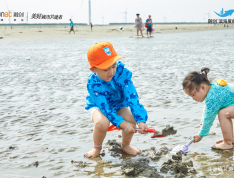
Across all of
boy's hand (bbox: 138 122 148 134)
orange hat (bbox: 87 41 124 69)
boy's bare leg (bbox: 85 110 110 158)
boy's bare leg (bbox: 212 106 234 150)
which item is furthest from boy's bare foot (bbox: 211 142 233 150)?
orange hat (bbox: 87 41 124 69)

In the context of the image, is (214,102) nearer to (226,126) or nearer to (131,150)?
(226,126)

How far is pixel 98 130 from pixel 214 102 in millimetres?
1135

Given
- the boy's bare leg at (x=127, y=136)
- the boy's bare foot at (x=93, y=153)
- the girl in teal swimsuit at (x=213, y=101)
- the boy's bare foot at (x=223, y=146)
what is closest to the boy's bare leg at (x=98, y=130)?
the boy's bare foot at (x=93, y=153)

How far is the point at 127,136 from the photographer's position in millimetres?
3117

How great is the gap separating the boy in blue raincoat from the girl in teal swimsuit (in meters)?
0.55

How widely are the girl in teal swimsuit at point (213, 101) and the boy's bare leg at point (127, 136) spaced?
61cm

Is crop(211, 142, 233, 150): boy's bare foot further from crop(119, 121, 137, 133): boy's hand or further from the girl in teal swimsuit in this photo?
crop(119, 121, 137, 133): boy's hand

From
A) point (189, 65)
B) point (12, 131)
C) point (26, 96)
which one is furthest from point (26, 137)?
point (189, 65)

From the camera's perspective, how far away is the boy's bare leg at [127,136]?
10.1ft

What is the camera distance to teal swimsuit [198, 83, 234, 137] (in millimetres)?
3072

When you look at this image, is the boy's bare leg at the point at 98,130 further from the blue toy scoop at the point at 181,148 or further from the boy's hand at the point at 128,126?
the blue toy scoop at the point at 181,148

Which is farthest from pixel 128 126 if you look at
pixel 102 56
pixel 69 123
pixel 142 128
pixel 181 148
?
pixel 69 123

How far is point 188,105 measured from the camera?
4453 mm

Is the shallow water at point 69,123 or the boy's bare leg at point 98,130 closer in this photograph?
the shallow water at point 69,123
